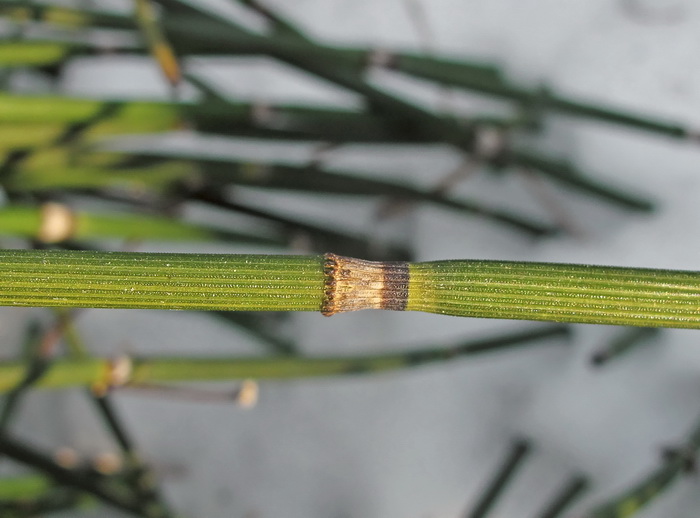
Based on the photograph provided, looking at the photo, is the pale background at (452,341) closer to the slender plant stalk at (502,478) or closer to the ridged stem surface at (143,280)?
the slender plant stalk at (502,478)

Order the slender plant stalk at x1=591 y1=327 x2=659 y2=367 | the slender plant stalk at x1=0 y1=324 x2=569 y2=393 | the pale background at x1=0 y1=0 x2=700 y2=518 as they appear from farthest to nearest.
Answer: the pale background at x1=0 y1=0 x2=700 y2=518 < the slender plant stalk at x1=591 y1=327 x2=659 y2=367 < the slender plant stalk at x1=0 y1=324 x2=569 y2=393

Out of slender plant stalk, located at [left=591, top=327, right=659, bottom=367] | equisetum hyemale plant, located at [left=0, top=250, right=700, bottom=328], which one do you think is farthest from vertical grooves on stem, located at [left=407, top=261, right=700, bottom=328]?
slender plant stalk, located at [left=591, top=327, right=659, bottom=367]

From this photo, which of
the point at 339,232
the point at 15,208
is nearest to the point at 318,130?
Answer: the point at 339,232

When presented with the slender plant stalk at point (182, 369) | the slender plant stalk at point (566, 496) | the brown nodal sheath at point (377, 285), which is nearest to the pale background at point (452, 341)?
the slender plant stalk at point (566, 496)

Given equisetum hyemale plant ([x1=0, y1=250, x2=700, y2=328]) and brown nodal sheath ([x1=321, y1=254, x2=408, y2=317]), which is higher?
brown nodal sheath ([x1=321, y1=254, x2=408, y2=317])

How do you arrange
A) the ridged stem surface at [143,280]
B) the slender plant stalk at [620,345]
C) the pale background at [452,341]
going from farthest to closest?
1. the pale background at [452,341]
2. the slender plant stalk at [620,345]
3. the ridged stem surface at [143,280]

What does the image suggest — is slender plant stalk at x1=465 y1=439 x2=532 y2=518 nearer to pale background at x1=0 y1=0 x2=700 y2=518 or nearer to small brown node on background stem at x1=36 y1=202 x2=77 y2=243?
pale background at x1=0 y1=0 x2=700 y2=518

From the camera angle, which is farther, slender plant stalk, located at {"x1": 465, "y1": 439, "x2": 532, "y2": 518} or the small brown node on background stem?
slender plant stalk, located at {"x1": 465, "y1": 439, "x2": 532, "y2": 518}
